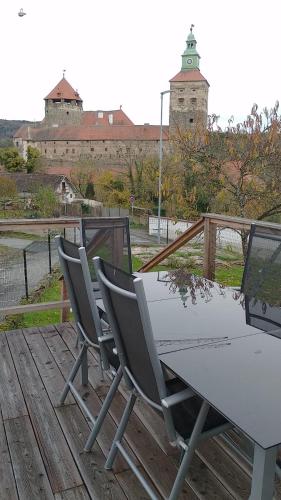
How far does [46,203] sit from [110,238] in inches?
1172

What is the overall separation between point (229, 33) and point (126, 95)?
45297mm

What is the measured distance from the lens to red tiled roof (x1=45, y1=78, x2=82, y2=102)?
194 feet

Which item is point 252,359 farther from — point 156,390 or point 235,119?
point 235,119

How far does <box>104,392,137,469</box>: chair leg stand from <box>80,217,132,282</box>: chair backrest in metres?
1.13

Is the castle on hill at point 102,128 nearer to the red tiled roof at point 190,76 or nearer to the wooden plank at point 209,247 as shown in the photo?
the red tiled roof at point 190,76

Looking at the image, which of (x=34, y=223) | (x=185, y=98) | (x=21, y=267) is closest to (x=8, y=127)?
(x=185, y=98)

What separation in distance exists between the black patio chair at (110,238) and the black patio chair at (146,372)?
119 centimetres

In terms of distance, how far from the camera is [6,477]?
1.71 m

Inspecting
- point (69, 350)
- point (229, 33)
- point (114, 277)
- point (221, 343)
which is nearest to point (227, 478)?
point (221, 343)

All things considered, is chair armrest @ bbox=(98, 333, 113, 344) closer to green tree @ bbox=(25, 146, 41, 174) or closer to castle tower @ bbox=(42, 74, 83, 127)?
green tree @ bbox=(25, 146, 41, 174)

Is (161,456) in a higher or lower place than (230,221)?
lower

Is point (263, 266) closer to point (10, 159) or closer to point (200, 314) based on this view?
point (200, 314)

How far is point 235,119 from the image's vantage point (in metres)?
7.81

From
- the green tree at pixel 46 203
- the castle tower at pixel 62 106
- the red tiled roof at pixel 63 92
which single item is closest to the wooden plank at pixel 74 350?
the green tree at pixel 46 203
